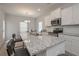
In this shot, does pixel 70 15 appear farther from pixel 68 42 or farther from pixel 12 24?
pixel 12 24

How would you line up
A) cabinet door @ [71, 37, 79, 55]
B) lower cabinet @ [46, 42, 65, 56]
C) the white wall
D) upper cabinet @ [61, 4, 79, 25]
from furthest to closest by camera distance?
1. upper cabinet @ [61, 4, 79, 25]
2. the white wall
3. cabinet door @ [71, 37, 79, 55]
4. lower cabinet @ [46, 42, 65, 56]

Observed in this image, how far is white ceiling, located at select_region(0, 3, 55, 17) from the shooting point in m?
1.38

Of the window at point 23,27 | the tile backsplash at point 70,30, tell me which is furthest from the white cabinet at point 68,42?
the window at point 23,27

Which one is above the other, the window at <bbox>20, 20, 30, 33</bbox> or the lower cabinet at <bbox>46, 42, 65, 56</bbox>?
the window at <bbox>20, 20, 30, 33</bbox>

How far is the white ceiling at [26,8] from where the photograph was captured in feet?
4.52

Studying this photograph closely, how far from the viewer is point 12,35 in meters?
1.59

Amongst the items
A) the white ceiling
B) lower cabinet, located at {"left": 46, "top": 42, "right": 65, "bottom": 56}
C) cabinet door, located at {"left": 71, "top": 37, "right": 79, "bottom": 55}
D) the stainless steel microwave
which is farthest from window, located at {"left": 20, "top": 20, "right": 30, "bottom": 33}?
cabinet door, located at {"left": 71, "top": 37, "right": 79, "bottom": 55}

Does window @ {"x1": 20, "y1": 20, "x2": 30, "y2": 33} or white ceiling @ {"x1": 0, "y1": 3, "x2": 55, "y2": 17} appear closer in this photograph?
white ceiling @ {"x1": 0, "y1": 3, "x2": 55, "y2": 17}

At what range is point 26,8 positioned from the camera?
1496 mm

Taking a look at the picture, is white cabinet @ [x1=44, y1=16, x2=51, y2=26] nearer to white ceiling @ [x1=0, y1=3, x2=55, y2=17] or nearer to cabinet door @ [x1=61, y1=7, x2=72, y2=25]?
white ceiling @ [x1=0, y1=3, x2=55, y2=17]

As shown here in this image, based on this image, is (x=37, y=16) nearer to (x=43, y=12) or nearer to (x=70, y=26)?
(x=43, y=12)

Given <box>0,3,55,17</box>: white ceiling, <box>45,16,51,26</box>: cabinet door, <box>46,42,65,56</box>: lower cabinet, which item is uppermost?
<box>0,3,55,17</box>: white ceiling

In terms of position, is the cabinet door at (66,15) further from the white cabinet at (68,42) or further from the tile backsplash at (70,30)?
the white cabinet at (68,42)

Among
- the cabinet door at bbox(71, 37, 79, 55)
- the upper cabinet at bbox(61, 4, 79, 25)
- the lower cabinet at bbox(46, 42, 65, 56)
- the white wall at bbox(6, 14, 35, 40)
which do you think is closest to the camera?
the lower cabinet at bbox(46, 42, 65, 56)
